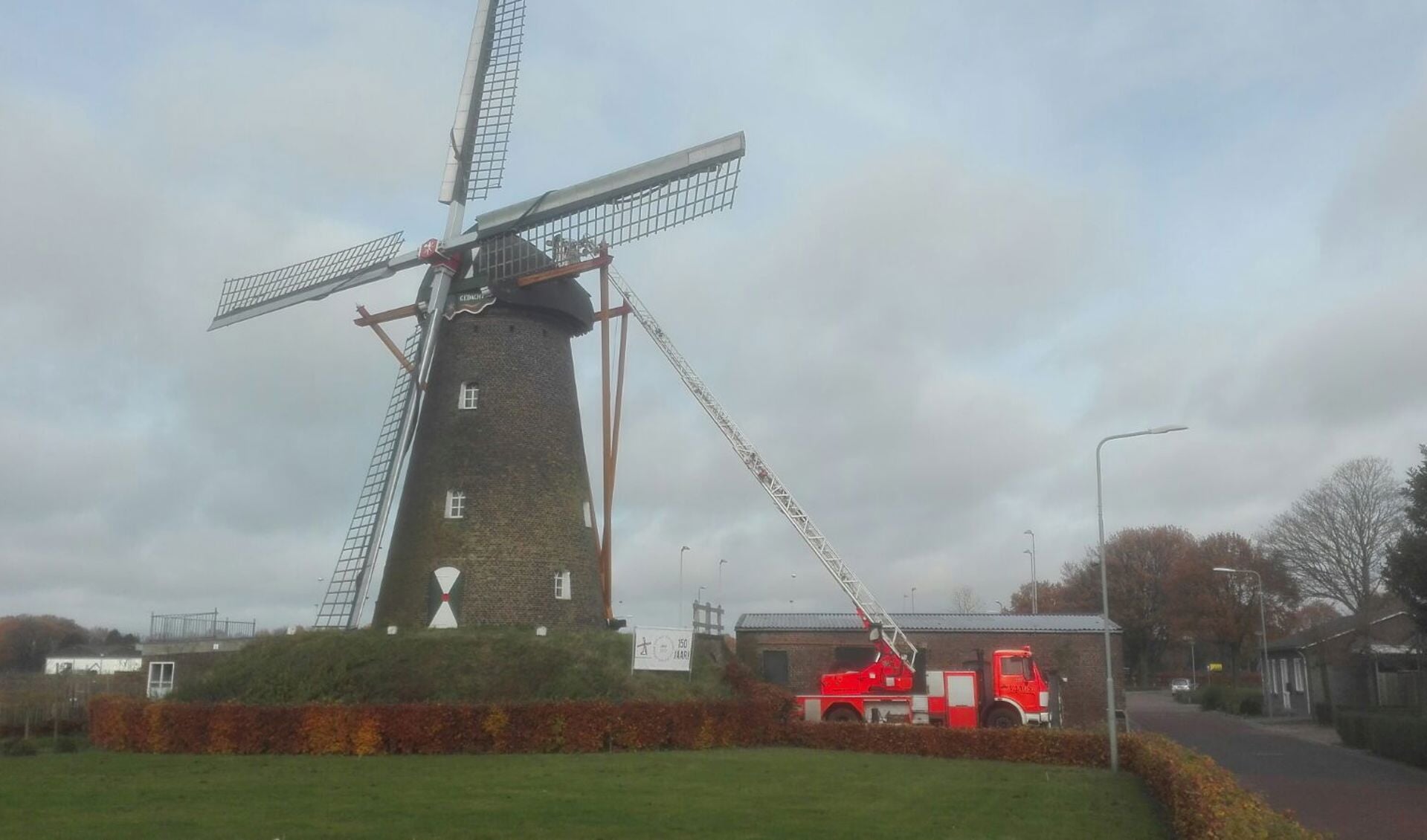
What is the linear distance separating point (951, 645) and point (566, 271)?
21.2m

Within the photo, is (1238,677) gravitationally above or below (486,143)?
below

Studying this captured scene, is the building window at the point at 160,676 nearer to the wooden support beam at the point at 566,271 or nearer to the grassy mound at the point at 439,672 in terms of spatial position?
the grassy mound at the point at 439,672

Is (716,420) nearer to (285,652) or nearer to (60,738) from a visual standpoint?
(285,652)

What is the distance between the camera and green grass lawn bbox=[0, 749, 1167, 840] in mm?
15680

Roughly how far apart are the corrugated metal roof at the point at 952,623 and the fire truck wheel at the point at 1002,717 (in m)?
9.91

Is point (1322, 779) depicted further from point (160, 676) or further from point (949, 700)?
point (160, 676)

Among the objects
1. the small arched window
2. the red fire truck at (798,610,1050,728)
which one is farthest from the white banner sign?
the small arched window

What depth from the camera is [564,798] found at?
736 inches

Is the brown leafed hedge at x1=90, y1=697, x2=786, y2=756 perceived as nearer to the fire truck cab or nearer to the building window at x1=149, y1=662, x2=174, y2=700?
the fire truck cab

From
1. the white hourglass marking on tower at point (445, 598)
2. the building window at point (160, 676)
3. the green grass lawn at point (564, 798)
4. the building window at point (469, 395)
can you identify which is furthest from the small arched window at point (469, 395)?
the building window at point (160, 676)

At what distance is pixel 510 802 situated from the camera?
17969 mm

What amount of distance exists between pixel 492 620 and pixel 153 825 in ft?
52.0

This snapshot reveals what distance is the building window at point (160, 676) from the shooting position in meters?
37.2

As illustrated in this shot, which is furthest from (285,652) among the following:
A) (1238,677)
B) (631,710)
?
(1238,677)
